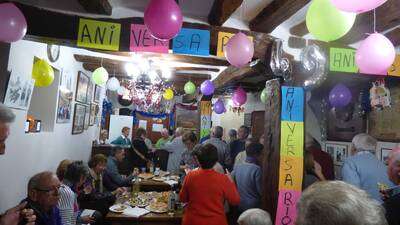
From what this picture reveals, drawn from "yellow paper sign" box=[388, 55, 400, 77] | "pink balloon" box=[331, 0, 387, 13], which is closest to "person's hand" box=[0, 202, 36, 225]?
"pink balloon" box=[331, 0, 387, 13]

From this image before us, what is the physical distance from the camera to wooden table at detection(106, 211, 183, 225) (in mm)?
3363

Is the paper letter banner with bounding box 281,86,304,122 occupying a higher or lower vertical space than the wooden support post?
higher

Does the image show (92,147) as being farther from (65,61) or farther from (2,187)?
(2,187)

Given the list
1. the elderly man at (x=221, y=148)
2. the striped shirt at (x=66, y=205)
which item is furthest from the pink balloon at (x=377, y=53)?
the elderly man at (x=221, y=148)

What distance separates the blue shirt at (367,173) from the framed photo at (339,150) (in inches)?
74.3

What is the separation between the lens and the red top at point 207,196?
2.87 m

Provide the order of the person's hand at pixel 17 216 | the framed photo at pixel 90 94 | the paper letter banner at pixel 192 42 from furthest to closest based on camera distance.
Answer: the framed photo at pixel 90 94
the paper letter banner at pixel 192 42
the person's hand at pixel 17 216

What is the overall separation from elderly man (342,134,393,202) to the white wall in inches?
141

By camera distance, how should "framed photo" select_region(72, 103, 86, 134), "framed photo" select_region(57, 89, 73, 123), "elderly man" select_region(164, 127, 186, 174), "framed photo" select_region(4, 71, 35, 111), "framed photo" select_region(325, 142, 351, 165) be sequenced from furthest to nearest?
"elderly man" select_region(164, 127, 186, 174) < "framed photo" select_region(72, 103, 86, 134) < "framed photo" select_region(325, 142, 351, 165) < "framed photo" select_region(57, 89, 73, 123) < "framed photo" select_region(4, 71, 35, 111)

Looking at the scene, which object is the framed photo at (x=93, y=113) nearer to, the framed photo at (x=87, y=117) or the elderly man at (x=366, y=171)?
the framed photo at (x=87, y=117)

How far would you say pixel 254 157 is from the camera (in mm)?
3725

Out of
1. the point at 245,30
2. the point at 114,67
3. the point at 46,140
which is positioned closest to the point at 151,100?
the point at 114,67

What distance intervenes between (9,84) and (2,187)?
105 cm

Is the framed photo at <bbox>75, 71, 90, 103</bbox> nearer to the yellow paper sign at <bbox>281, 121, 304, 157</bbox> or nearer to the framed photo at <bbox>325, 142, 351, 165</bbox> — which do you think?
the yellow paper sign at <bbox>281, 121, 304, 157</bbox>
